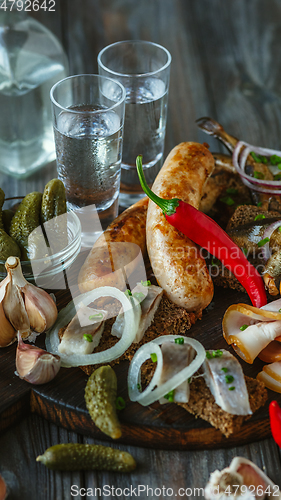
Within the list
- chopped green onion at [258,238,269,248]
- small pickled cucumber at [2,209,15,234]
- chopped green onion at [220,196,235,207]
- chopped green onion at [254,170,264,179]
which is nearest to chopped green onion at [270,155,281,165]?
chopped green onion at [254,170,264,179]

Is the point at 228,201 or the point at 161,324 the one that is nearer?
the point at 161,324

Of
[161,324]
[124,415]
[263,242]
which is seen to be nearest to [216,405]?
[124,415]

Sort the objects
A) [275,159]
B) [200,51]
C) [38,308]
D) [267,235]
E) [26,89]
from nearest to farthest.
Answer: [38,308] → [267,235] → [275,159] → [26,89] → [200,51]

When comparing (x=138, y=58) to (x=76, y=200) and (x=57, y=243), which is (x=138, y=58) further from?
(x=57, y=243)

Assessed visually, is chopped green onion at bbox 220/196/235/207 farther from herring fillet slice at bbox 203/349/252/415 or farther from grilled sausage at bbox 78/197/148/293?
herring fillet slice at bbox 203/349/252/415

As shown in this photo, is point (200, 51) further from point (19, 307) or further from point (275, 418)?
point (275, 418)

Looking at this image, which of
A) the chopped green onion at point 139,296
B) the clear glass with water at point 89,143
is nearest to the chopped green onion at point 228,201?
the clear glass with water at point 89,143

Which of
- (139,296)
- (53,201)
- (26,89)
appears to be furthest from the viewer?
(26,89)

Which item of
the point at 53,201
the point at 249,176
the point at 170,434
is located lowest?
the point at 170,434
